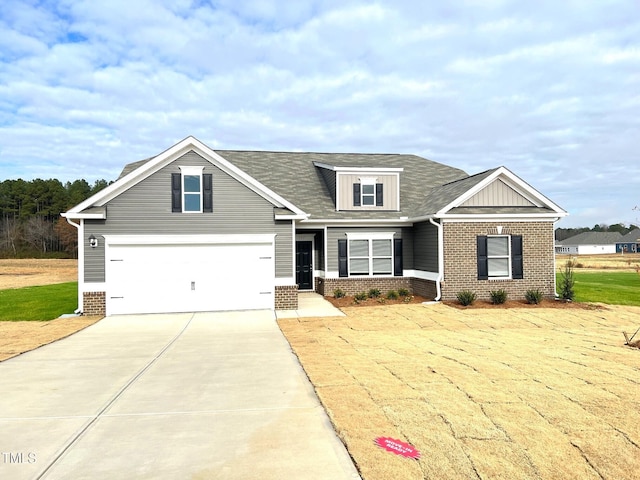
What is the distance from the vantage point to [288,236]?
1744 cm

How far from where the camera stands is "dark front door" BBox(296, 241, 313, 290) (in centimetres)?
2178

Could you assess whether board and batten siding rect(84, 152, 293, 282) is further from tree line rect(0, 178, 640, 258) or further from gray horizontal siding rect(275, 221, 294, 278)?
tree line rect(0, 178, 640, 258)

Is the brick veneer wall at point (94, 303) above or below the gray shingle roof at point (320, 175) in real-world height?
below

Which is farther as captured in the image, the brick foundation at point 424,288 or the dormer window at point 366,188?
the dormer window at point 366,188

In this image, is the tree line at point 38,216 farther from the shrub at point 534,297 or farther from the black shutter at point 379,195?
the shrub at point 534,297

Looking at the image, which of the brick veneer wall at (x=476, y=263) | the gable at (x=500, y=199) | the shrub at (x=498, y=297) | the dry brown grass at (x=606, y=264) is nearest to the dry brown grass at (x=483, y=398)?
the shrub at (x=498, y=297)

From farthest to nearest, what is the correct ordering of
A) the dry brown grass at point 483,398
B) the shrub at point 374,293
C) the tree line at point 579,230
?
the tree line at point 579,230 < the shrub at point 374,293 < the dry brown grass at point 483,398

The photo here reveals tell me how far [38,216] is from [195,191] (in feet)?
248

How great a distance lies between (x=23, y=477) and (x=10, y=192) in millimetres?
96575

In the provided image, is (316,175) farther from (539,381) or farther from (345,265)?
(539,381)

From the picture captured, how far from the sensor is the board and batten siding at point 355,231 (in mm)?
20547

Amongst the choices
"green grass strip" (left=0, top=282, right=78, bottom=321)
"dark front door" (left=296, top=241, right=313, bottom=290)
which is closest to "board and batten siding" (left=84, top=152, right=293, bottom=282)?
"green grass strip" (left=0, top=282, right=78, bottom=321)

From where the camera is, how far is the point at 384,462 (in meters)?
4.79

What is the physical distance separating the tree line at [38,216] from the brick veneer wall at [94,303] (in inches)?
2301
